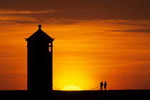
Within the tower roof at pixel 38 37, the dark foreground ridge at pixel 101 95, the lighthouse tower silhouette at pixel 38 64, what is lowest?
the dark foreground ridge at pixel 101 95

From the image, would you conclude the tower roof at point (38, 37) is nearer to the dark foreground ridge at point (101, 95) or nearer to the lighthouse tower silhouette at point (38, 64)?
the lighthouse tower silhouette at point (38, 64)

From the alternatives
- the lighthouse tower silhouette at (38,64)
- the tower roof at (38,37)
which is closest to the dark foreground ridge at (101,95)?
the lighthouse tower silhouette at (38,64)

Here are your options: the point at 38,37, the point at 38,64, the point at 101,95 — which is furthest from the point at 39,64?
the point at 101,95

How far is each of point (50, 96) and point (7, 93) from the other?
2.88 metres

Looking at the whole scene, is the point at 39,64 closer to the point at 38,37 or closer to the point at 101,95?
the point at 38,37

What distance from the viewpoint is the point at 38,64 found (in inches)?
2589

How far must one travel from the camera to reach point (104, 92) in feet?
217

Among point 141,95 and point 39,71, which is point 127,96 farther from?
point 39,71

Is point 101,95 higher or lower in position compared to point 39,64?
lower

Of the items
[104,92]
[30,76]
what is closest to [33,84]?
[30,76]

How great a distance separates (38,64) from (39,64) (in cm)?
7

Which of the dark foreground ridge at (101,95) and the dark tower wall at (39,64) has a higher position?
the dark tower wall at (39,64)

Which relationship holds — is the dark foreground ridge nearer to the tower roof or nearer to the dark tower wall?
the dark tower wall

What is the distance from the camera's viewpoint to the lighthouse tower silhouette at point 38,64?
216ft
